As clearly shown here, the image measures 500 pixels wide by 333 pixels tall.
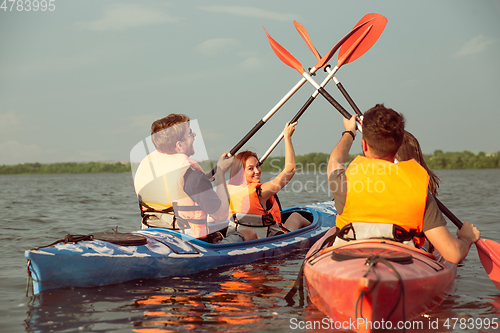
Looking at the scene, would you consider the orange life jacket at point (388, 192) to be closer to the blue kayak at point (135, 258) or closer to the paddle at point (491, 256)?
the paddle at point (491, 256)

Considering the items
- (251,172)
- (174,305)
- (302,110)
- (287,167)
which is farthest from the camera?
(302,110)

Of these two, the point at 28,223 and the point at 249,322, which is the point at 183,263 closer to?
the point at 249,322

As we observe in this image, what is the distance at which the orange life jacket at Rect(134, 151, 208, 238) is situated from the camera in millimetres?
4012

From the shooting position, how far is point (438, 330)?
2.79 metres

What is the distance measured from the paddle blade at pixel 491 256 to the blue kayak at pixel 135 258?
89.8 inches

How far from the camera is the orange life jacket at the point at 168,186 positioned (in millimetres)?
4012

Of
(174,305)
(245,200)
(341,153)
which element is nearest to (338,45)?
(245,200)

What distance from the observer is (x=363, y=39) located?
5.72 meters

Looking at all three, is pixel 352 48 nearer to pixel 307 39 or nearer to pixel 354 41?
pixel 354 41

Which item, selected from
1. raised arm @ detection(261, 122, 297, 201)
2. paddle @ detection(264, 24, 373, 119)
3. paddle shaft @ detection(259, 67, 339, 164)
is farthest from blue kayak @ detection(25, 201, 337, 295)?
paddle @ detection(264, 24, 373, 119)

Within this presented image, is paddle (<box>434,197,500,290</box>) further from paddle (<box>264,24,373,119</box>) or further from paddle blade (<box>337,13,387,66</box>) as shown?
paddle blade (<box>337,13,387,66</box>)

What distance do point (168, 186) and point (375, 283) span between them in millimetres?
2407

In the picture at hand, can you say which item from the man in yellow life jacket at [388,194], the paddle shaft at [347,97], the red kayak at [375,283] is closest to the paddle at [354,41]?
the paddle shaft at [347,97]

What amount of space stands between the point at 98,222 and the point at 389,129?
7879mm
